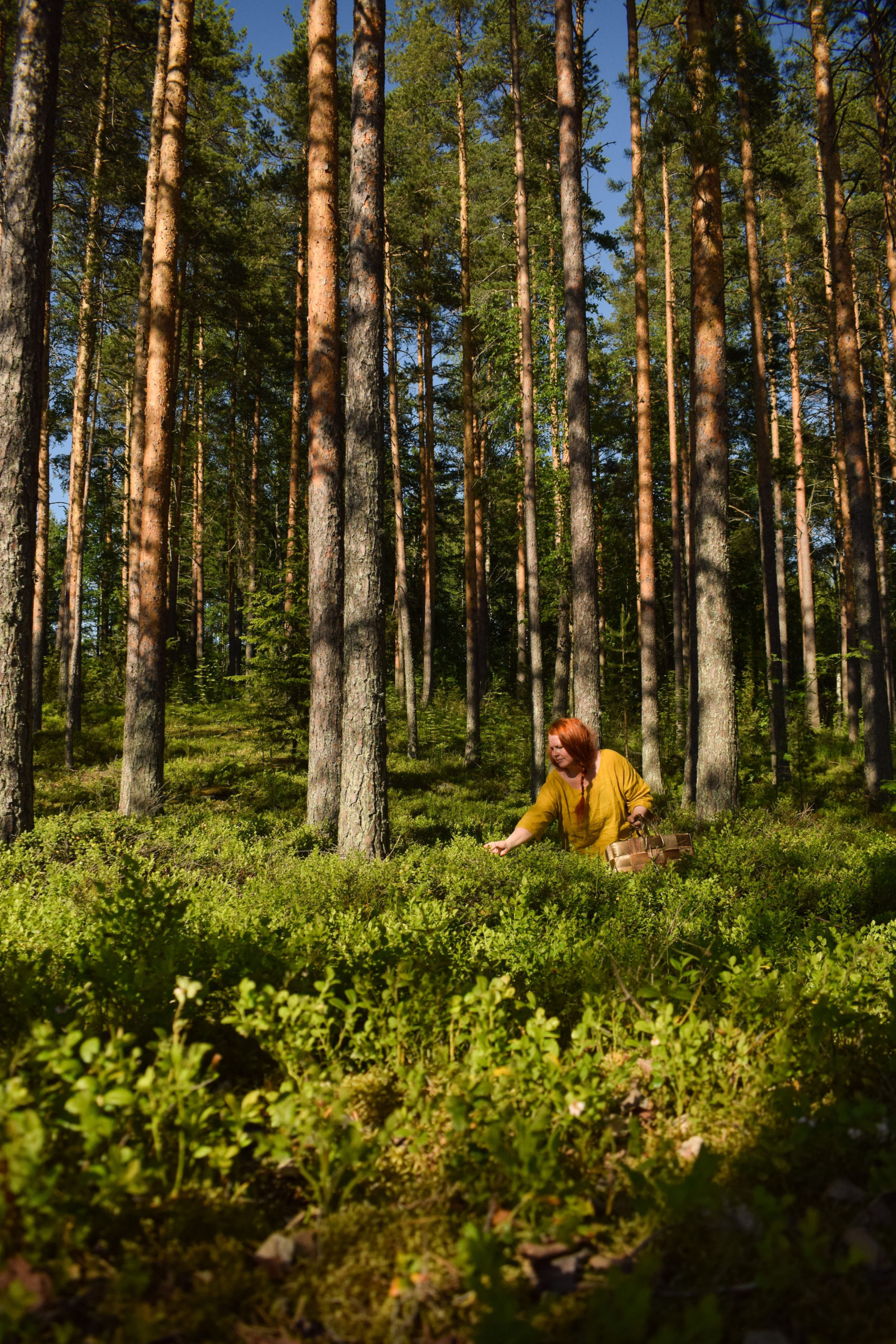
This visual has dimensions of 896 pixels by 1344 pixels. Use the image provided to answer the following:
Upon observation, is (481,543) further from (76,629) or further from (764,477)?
(76,629)

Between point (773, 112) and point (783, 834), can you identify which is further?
point (773, 112)

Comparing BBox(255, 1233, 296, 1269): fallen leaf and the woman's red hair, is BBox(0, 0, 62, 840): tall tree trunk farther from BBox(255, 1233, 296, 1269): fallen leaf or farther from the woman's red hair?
BBox(255, 1233, 296, 1269): fallen leaf

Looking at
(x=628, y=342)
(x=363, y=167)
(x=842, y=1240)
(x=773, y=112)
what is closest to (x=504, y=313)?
(x=773, y=112)

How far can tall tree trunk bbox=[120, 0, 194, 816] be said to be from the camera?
32.1 ft

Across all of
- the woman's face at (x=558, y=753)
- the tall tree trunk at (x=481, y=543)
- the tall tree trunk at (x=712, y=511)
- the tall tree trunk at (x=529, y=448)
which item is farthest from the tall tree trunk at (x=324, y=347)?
the tall tree trunk at (x=481, y=543)

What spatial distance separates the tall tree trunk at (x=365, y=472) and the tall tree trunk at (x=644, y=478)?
314 inches

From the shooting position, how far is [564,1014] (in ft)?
11.0

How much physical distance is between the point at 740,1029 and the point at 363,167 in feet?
26.9

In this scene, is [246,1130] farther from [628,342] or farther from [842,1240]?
[628,342]

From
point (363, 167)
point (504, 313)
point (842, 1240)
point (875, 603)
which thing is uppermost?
point (504, 313)

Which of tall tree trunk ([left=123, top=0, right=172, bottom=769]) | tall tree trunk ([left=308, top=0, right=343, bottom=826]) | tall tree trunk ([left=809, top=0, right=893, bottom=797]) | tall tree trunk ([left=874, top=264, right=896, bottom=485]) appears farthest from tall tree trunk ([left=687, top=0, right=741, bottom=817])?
tall tree trunk ([left=874, top=264, right=896, bottom=485])

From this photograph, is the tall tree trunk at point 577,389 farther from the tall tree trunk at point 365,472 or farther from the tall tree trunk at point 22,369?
the tall tree trunk at point 22,369

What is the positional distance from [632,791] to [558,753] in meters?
0.70

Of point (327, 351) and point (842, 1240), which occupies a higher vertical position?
point (327, 351)
